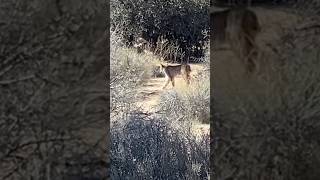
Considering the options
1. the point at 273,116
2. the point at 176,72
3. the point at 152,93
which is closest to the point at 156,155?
the point at 273,116

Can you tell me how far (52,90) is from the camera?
1863 mm

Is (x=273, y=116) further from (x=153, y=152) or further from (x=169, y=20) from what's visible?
(x=169, y=20)

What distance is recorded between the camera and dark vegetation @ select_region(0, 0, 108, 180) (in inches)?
72.1

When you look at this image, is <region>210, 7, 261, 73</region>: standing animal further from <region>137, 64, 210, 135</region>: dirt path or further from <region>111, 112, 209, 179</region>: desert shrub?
<region>137, 64, 210, 135</region>: dirt path

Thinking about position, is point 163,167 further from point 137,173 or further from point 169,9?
point 169,9

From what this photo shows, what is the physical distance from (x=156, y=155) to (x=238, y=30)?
349 centimetres

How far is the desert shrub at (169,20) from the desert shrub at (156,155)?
10711mm

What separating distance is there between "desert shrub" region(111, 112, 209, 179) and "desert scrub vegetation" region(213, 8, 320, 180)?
3.03 metres

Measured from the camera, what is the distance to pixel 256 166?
6.58 ft

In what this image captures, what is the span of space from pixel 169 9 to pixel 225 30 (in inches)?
590

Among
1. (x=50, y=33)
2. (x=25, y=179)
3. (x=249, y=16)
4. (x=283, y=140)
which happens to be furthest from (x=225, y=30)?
(x=25, y=179)

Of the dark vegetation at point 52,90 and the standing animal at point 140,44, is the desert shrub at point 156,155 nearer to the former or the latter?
the dark vegetation at point 52,90

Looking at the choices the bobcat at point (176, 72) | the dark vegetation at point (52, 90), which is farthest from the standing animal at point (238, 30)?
the bobcat at point (176, 72)

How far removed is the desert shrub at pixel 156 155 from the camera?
5.14 metres
